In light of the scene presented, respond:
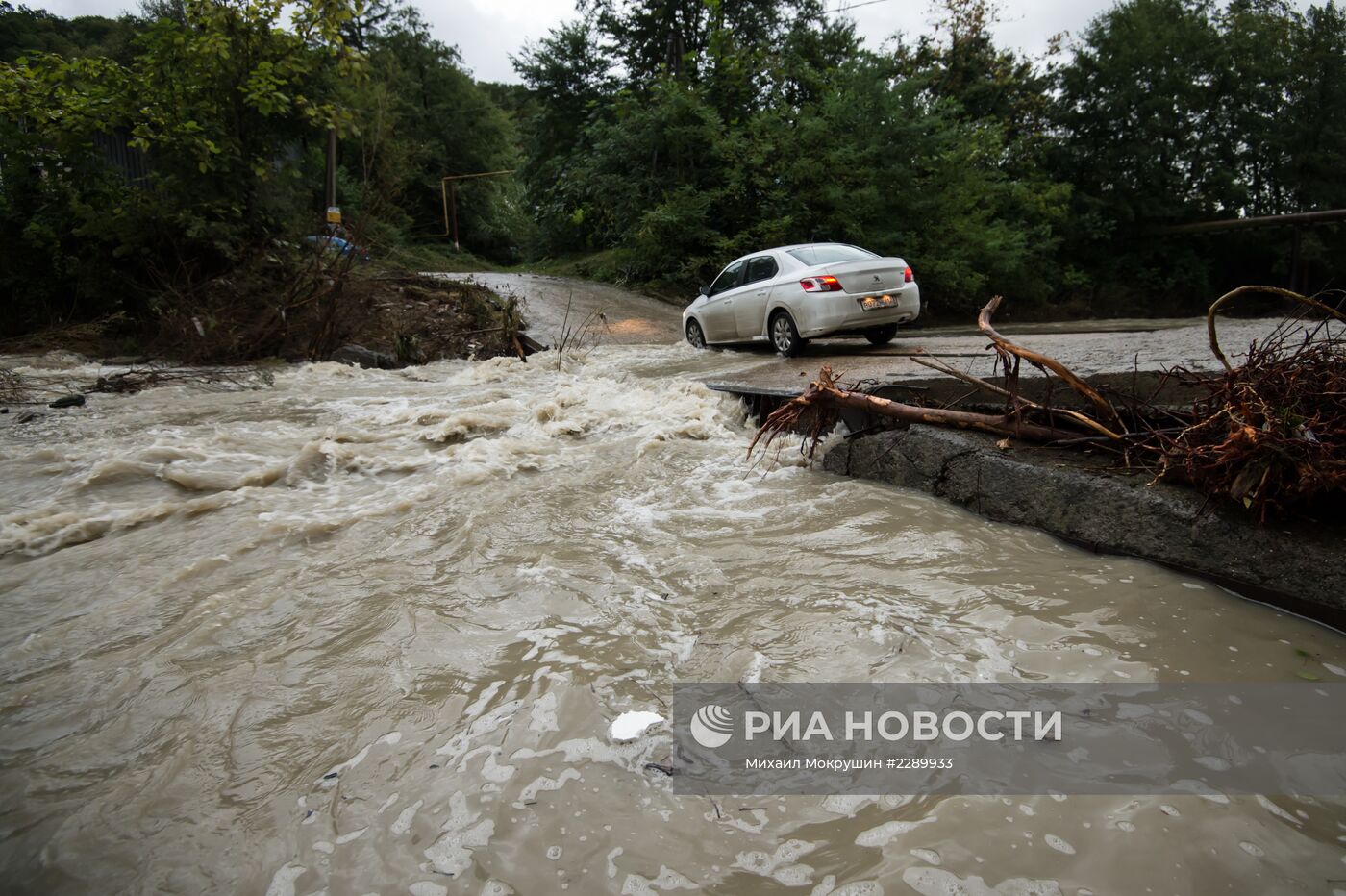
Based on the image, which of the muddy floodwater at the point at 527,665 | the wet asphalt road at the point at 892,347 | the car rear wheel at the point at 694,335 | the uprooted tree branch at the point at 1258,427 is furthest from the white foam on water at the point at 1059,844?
the car rear wheel at the point at 694,335

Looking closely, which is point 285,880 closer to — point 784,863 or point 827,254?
point 784,863

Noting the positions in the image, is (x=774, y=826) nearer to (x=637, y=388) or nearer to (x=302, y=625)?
(x=302, y=625)

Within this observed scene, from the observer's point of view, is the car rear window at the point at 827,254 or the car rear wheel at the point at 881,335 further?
the car rear wheel at the point at 881,335

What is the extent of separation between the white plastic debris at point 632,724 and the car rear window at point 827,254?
8.14 meters

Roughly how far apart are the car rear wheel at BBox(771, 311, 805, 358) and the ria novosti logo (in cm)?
780

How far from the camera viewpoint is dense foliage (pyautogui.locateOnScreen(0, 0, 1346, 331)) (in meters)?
13.2

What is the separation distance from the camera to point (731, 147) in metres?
18.1

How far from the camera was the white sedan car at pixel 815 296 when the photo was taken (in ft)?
30.7

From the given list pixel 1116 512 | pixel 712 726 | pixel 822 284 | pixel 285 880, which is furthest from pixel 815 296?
pixel 285 880

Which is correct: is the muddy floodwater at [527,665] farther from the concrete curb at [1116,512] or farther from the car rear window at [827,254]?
the car rear window at [827,254]

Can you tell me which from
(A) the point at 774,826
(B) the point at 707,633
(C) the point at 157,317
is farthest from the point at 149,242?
(A) the point at 774,826

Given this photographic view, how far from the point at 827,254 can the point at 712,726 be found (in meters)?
8.50

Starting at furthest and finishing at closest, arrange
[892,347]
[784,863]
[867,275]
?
[892,347]
[867,275]
[784,863]

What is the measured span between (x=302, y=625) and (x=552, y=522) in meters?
1.68
